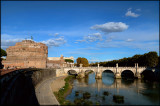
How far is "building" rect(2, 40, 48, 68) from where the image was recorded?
7000 cm

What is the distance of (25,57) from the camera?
71.0 metres

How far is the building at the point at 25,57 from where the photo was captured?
70.0 metres

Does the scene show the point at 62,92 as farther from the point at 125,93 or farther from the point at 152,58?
the point at 152,58

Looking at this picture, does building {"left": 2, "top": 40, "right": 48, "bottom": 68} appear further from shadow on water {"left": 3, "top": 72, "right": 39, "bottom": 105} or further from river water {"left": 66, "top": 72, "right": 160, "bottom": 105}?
shadow on water {"left": 3, "top": 72, "right": 39, "bottom": 105}

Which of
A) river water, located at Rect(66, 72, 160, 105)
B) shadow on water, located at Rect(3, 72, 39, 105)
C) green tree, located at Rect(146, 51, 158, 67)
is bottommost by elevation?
river water, located at Rect(66, 72, 160, 105)

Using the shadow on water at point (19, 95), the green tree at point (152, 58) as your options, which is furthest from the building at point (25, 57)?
the shadow on water at point (19, 95)

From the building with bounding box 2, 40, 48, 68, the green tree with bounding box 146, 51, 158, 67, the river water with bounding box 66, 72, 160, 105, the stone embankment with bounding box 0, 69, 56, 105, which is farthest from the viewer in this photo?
the building with bounding box 2, 40, 48, 68

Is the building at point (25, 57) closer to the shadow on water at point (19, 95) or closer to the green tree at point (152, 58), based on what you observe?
the green tree at point (152, 58)

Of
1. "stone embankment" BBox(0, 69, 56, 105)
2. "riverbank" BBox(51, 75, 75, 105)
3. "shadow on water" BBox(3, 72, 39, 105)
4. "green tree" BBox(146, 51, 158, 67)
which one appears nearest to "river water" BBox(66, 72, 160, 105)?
"riverbank" BBox(51, 75, 75, 105)

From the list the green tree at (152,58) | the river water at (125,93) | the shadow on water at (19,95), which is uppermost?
the green tree at (152,58)

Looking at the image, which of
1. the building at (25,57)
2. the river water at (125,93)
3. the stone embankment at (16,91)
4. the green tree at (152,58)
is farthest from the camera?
the building at (25,57)

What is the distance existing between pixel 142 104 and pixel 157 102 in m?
3.81

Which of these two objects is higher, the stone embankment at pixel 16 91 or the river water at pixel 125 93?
the stone embankment at pixel 16 91

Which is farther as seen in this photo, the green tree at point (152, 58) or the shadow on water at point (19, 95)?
the green tree at point (152, 58)
